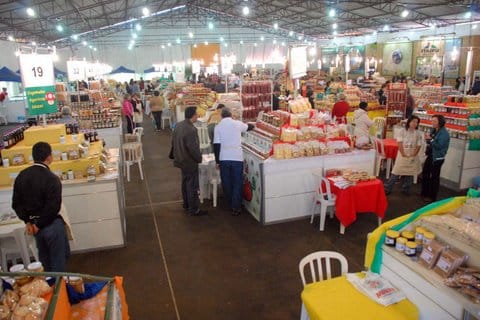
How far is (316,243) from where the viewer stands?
5.18 m

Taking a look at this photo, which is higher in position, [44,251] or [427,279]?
[427,279]

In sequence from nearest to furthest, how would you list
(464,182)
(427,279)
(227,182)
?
(427,279) → (227,182) → (464,182)

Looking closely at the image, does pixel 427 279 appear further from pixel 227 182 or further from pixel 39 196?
pixel 227 182

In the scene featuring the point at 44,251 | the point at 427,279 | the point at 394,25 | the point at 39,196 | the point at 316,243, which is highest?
the point at 394,25

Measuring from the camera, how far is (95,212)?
16.3ft

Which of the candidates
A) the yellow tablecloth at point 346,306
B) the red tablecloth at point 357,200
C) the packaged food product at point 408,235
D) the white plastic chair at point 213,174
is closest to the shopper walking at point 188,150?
the white plastic chair at point 213,174

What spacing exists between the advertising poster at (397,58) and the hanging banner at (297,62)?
20.3m

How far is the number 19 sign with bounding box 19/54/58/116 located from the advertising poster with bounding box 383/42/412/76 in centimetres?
2343

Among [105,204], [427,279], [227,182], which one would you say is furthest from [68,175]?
[427,279]

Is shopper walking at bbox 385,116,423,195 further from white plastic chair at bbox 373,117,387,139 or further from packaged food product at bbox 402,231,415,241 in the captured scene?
packaged food product at bbox 402,231,415,241

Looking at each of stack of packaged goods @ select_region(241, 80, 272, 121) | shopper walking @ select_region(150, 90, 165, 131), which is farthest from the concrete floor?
shopper walking @ select_region(150, 90, 165, 131)

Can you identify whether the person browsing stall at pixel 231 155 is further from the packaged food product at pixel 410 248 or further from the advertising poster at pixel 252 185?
the packaged food product at pixel 410 248

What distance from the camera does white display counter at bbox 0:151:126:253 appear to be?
4.88 meters

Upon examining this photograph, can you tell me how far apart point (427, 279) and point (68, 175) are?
4.23m
